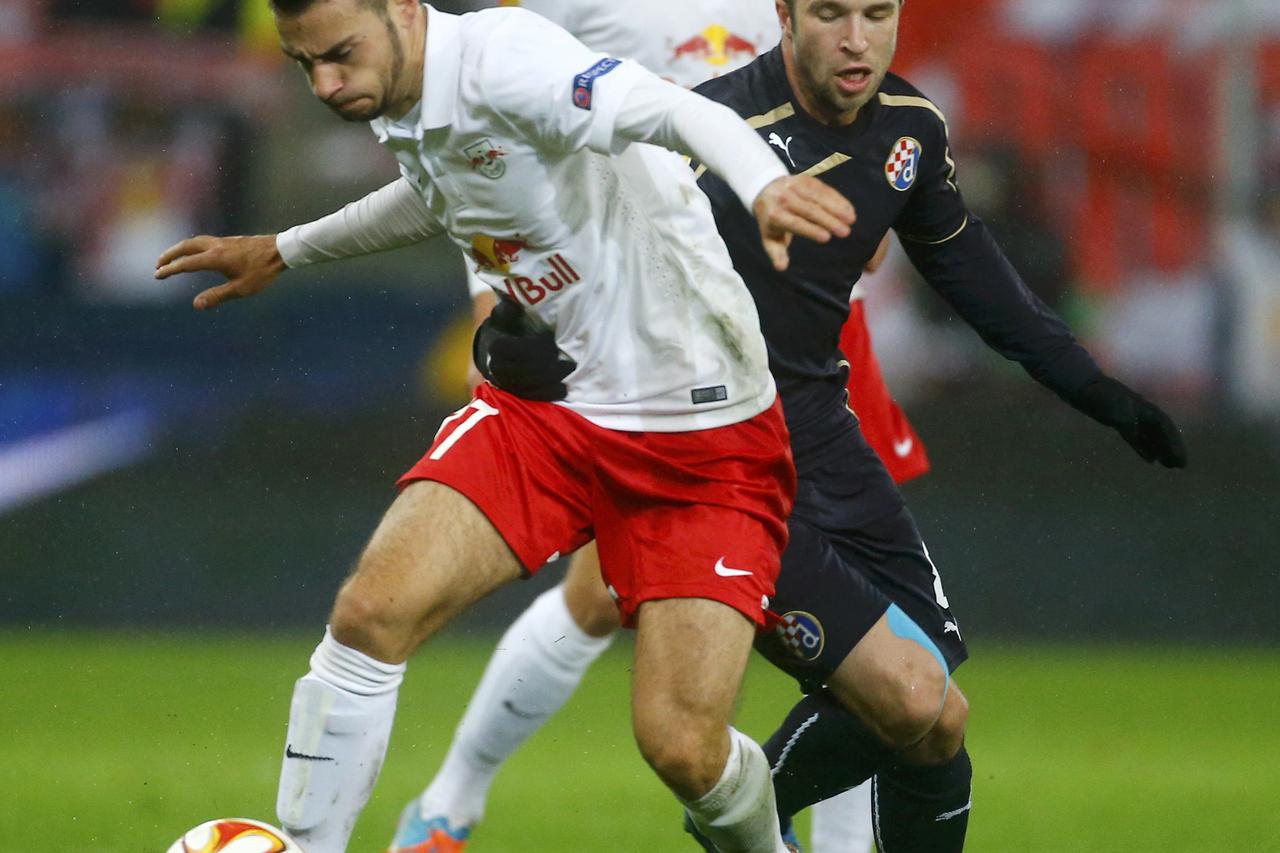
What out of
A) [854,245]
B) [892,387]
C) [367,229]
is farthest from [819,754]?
[892,387]

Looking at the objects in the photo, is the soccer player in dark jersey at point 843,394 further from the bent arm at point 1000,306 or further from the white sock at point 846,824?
the white sock at point 846,824

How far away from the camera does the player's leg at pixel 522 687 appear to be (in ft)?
14.7

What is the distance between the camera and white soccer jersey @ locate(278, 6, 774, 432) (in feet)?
10.8

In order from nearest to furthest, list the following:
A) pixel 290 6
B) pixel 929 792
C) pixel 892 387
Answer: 1. pixel 290 6
2. pixel 929 792
3. pixel 892 387

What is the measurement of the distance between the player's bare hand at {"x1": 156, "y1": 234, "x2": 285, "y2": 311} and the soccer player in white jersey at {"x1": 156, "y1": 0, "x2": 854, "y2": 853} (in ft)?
1.16

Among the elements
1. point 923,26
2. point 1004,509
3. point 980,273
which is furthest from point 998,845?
point 923,26

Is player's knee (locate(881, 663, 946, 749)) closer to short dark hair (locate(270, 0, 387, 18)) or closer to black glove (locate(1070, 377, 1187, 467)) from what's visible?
black glove (locate(1070, 377, 1187, 467))

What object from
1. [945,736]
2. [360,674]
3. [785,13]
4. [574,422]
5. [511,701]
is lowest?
[511,701]

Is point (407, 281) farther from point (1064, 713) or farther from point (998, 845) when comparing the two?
point (998, 845)

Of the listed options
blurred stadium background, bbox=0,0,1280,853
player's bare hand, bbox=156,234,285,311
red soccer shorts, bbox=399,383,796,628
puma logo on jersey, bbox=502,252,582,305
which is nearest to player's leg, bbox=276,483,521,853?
red soccer shorts, bbox=399,383,796,628

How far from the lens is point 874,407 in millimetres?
4656

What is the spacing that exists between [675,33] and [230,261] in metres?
1.29

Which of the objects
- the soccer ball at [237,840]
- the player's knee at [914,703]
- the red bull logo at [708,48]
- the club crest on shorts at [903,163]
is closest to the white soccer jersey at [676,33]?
the red bull logo at [708,48]

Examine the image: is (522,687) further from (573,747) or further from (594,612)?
(573,747)
